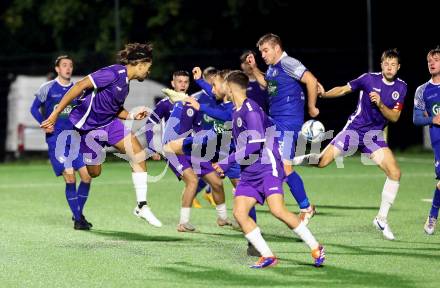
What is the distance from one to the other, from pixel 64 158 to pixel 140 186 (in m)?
1.79

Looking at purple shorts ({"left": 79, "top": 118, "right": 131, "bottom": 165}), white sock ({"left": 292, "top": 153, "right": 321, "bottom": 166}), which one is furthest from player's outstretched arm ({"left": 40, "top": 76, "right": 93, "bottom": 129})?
white sock ({"left": 292, "top": 153, "right": 321, "bottom": 166})

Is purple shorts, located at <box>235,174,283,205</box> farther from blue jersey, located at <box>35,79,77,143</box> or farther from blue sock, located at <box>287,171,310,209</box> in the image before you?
blue jersey, located at <box>35,79,77,143</box>

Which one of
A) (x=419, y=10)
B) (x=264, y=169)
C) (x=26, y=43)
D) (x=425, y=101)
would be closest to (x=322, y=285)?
(x=264, y=169)

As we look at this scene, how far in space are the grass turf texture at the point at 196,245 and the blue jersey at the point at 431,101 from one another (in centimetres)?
112

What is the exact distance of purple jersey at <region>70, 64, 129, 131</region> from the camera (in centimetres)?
1098

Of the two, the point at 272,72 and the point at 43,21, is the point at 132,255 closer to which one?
the point at 272,72

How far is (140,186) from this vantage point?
11211 millimetres

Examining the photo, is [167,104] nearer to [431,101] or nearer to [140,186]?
A: [140,186]

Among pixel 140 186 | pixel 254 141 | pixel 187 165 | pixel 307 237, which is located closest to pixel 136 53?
pixel 140 186

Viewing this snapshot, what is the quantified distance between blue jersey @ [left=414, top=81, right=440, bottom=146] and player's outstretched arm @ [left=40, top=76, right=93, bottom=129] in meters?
3.64

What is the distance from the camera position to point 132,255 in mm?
9898

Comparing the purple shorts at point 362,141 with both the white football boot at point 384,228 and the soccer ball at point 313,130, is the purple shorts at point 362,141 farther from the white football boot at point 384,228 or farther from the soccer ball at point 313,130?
the soccer ball at point 313,130

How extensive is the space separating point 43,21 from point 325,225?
70.2ft

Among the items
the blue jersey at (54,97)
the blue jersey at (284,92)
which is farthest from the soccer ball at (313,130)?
the blue jersey at (54,97)
